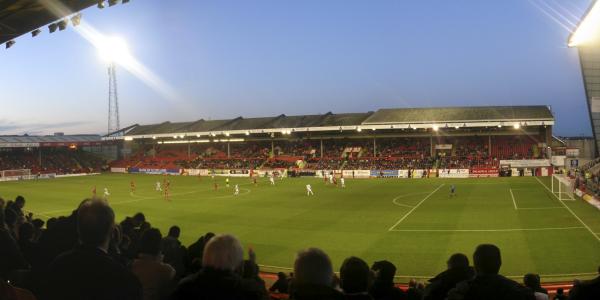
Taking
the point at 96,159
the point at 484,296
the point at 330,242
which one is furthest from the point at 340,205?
the point at 96,159

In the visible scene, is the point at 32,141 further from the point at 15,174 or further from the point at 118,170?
the point at 118,170

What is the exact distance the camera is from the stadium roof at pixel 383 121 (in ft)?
209

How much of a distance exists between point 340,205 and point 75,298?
1199 inches

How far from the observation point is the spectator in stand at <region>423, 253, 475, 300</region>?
5688 millimetres

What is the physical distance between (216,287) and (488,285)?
2.57 meters

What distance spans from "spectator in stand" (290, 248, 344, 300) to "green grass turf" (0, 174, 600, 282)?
1238 centimetres

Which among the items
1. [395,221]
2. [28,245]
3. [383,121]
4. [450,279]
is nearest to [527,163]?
[383,121]

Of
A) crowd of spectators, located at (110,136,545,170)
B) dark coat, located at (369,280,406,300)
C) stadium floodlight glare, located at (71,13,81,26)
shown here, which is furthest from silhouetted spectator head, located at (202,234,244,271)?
crowd of spectators, located at (110,136,545,170)

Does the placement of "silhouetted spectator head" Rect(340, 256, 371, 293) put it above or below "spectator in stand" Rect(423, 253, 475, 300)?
above

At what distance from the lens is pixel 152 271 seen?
513cm

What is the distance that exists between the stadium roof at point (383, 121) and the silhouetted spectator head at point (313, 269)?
6403 cm

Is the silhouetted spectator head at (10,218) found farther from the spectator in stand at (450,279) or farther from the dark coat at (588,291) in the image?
the dark coat at (588,291)

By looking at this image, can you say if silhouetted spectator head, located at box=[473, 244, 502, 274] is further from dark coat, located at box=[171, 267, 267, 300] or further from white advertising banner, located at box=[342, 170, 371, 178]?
white advertising banner, located at box=[342, 170, 371, 178]

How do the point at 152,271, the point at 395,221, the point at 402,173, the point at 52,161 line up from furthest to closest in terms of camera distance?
the point at 52,161
the point at 402,173
the point at 395,221
the point at 152,271
